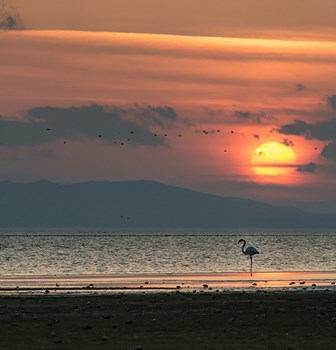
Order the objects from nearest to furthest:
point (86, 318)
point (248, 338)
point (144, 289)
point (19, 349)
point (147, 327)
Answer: point (19, 349) → point (248, 338) → point (147, 327) → point (86, 318) → point (144, 289)

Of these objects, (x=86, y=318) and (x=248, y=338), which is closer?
(x=248, y=338)

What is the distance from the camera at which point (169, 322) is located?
32.5 metres

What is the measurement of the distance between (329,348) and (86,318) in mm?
9911

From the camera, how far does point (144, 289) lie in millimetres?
52531

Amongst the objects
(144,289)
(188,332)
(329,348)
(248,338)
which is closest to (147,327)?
(188,332)

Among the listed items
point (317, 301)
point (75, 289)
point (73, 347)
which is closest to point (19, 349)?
point (73, 347)

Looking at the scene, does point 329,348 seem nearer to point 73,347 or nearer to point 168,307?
point 73,347

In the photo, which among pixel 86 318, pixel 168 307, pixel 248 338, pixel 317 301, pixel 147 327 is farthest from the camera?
pixel 317 301

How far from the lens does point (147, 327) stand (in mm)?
31234

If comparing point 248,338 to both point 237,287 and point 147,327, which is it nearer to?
point 147,327

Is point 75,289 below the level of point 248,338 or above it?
above

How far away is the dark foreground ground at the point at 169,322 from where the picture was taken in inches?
1092

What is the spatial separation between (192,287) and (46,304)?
590 inches

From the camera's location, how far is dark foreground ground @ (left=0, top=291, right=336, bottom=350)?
27.7 m
